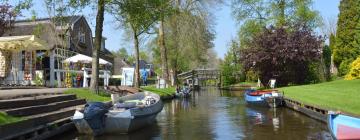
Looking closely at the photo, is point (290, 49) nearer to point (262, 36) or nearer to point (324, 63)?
point (262, 36)

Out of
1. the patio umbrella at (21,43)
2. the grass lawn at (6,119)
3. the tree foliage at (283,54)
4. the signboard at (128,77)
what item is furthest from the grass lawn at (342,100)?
the patio umbrella at (21,43)

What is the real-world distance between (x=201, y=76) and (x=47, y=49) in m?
62.2

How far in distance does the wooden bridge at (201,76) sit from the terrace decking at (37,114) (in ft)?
196

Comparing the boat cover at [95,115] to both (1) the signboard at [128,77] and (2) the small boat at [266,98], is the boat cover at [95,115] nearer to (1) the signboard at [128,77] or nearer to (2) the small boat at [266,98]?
(2) the small boat at [266,98]

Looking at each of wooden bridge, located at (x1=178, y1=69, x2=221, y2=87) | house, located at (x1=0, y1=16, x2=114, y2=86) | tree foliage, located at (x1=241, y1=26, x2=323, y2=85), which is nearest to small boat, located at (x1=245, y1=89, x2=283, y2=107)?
tree foliage, located at (x1=241, y1=26, x2=323, y2=85)

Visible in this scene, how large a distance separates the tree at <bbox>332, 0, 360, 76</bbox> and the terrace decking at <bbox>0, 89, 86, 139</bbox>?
31.6 metres

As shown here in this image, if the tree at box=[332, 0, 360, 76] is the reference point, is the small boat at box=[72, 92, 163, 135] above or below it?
below

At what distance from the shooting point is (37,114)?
52.0 feet

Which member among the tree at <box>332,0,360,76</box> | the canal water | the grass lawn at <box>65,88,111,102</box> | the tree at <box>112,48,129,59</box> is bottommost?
the canal water

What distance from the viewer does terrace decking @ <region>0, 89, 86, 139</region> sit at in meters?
13.2

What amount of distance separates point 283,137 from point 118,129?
5.45 meters

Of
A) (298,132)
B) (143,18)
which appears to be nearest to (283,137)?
(298,132)

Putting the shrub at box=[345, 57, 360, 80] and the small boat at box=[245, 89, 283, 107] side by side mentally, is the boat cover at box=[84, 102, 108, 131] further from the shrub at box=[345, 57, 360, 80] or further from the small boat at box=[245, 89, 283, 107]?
the shrub at box=[345, 57, 360, 80]

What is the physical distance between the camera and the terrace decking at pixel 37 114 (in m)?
13.2
